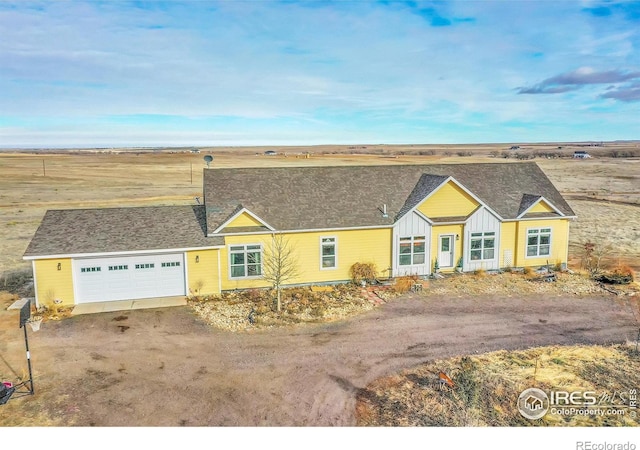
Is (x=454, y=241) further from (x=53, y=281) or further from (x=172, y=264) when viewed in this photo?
(x=53, y=281)

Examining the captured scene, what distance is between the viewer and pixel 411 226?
23.8 m

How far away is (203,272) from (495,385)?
13348 mm

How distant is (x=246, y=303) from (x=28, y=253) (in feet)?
30.0

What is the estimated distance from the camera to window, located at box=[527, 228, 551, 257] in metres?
25.7

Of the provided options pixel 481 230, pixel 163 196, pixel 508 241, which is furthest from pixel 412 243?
pixel 163 196

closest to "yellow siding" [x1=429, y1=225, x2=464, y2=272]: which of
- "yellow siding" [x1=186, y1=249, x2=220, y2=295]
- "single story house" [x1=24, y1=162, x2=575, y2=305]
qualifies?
"single story house" [x1=24, y1=162, x2=575, y2=305]

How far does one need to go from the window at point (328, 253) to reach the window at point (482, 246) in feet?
24.5

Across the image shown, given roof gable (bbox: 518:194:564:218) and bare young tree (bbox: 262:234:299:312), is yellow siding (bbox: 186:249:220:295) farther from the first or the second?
roof gable (bbox: 518:194:564:218)

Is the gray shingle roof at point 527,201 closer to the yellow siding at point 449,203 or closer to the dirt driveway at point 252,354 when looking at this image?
the yellow siding at point 449,203

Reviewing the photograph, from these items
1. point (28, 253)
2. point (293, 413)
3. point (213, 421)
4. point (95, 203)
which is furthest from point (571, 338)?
point (95, 203)

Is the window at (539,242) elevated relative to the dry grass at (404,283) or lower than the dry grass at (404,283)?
elevated

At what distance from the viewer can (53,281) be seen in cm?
1997

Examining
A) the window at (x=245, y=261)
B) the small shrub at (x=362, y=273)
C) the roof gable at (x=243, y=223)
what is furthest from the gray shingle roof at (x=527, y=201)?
the window at (x=245, y=261)

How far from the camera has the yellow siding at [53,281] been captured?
19734mm
